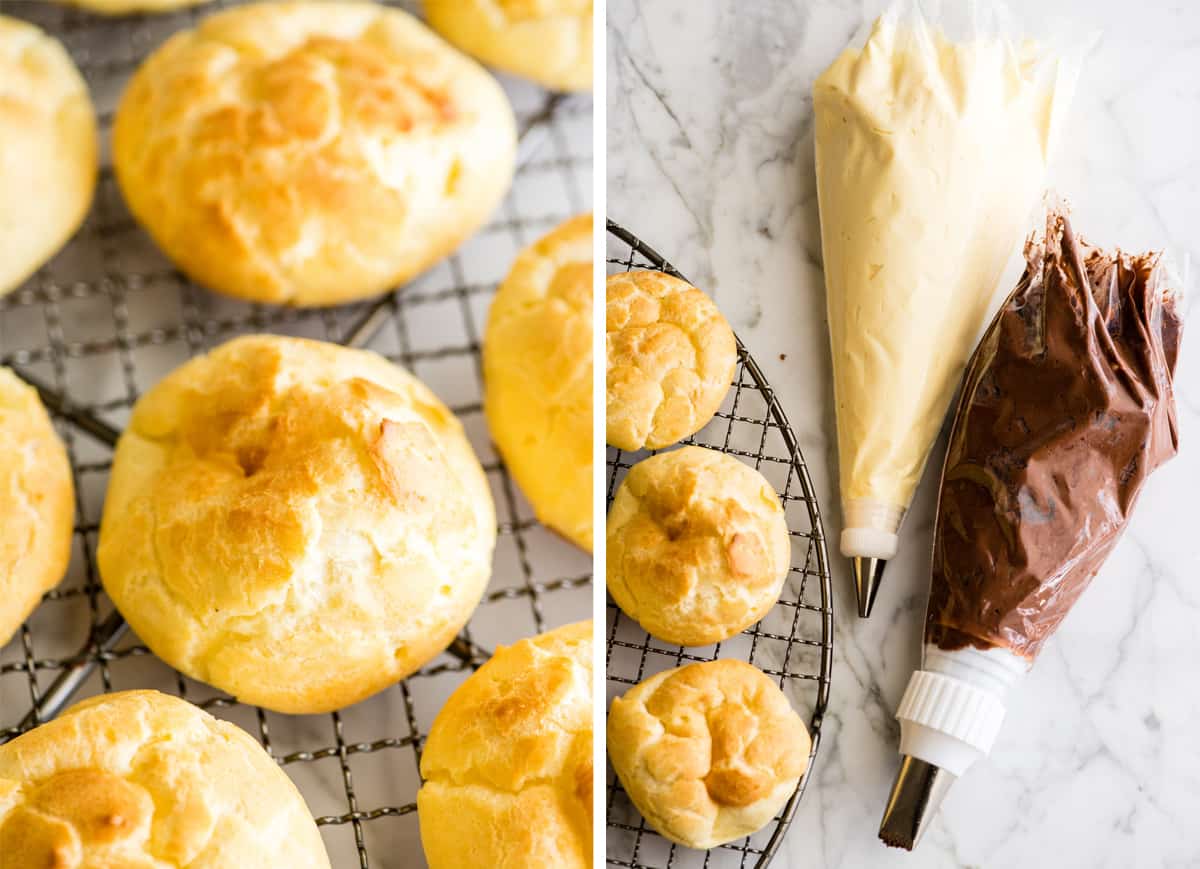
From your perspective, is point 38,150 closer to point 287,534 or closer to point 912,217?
point 287,534

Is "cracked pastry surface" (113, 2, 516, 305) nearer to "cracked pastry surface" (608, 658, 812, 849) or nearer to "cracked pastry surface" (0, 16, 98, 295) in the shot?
"cracked pastry surface" (0, 16, 98, 295)

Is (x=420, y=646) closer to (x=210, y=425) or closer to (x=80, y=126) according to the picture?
(x=210, y=425)

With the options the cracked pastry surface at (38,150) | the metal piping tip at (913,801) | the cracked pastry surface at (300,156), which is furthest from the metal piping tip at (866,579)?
the cracked pastry surface at (38,150)

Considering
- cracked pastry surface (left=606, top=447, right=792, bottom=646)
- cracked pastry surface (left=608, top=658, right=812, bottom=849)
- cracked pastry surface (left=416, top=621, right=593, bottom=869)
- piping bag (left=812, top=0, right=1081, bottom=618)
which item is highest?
piping bag (left=812, top=0, right=1081, bottom=618)

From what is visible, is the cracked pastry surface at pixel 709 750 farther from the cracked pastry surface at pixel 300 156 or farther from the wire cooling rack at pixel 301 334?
the cracked pastry surface at pixel 300 156

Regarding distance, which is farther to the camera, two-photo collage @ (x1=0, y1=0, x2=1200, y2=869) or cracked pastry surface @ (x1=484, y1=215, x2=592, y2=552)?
cracked pastry surface @ (x1=484, y1=215, x2=592, y2=552)

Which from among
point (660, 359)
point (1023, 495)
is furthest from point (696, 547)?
point (1023, 495)

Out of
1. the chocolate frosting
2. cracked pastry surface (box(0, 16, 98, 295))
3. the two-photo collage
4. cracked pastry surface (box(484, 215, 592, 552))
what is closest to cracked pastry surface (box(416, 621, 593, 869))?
the two-photo collage

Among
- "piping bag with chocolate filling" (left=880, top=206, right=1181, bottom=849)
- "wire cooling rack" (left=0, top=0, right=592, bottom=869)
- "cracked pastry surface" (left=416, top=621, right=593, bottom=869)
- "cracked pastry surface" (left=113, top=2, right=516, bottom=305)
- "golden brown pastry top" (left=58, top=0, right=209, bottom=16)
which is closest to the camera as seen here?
"piping bag with chocolate filling" (left=880, top=206, right=1181, bottom=849)
